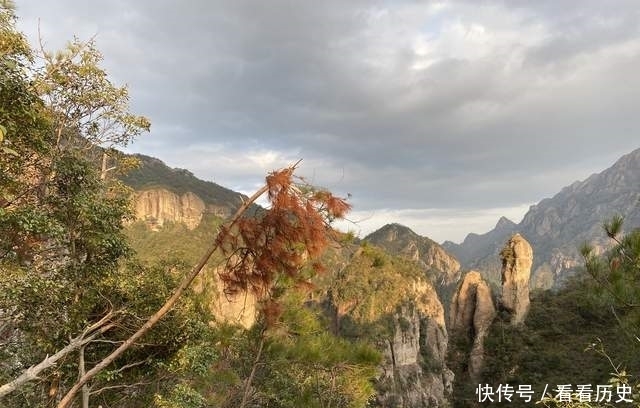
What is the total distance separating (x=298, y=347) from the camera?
888cm

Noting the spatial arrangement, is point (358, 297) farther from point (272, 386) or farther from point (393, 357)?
point (272, 386)

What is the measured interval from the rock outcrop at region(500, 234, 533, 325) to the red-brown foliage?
48.4 m

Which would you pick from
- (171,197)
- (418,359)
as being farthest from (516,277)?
(171,197)

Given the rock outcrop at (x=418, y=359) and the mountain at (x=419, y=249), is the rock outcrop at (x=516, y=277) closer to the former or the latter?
the rock outcrop at (x=418, y=359)

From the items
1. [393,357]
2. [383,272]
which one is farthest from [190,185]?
[393,357]

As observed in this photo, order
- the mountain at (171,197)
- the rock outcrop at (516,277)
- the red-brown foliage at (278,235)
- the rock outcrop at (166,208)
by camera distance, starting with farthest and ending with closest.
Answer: the mountain at (171,197), the rock outcrop at (166,208), the rock outcrop at (516,277), the red-brown foliage at (278,235)

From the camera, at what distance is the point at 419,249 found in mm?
165375

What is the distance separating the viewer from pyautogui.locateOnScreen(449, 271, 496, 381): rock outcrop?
47.9 m

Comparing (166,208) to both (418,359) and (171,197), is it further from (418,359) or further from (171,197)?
(418,359)

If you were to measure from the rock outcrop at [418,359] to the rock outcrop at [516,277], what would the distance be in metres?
10.8

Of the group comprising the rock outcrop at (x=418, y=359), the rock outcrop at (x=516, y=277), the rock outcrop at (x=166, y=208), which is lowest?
the rock outcrop at (x=418, y=359)

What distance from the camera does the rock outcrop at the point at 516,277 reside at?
47094 millimetres

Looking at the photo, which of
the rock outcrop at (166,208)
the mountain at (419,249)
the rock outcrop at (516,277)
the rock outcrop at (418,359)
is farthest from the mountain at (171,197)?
the mountain at (419,249)

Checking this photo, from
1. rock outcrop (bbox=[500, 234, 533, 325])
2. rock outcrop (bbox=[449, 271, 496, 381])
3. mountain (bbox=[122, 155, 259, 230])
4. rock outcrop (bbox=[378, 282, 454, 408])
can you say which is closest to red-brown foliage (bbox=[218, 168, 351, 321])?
rock outcrop (bbox=[378, 282, 454, 408])
